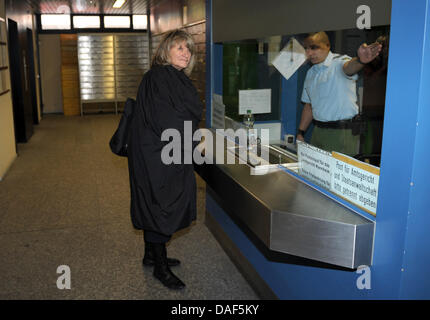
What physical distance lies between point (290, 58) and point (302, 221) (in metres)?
1.44

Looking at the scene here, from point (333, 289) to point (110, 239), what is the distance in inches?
77.6

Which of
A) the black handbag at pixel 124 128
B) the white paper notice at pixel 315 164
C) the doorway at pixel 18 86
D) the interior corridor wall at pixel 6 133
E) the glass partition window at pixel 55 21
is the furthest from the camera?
the glass partition window at pixel 55 21

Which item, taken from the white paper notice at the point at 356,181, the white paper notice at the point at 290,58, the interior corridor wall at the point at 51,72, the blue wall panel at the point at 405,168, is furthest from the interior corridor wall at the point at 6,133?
the interior corridor wall at the point at 51,72

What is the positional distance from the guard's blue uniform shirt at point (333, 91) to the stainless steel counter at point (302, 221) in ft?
1.77

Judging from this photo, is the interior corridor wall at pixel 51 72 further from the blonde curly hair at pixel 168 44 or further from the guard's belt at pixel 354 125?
the guard's belt at pixel 354 125

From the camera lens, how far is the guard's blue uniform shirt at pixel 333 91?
7.68 feet

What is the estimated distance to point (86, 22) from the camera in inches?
428

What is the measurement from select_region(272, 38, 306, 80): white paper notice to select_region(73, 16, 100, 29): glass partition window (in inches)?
364

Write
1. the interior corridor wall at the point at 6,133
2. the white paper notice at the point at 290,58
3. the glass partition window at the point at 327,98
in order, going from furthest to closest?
the interior corridor wall at the point at 6,133
the white paper notice at the point at 290,58
the glass partition window at the point at 327,98

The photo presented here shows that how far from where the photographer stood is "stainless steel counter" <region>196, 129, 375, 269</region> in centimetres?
151

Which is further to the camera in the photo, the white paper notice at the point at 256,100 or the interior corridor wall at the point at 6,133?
the interior corridor wall at the point at 6,133

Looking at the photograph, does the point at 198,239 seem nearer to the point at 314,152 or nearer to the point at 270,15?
the point at 314,152

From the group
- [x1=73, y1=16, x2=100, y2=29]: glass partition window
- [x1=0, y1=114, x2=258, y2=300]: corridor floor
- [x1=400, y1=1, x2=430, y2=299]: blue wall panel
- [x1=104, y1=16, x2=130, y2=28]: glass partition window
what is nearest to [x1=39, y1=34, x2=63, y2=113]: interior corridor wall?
[x1=73, y1=16, x2=100, y2=29]: glass partition window

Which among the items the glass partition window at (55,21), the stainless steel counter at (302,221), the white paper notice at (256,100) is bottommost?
the stainless steel counter at (302,221)
